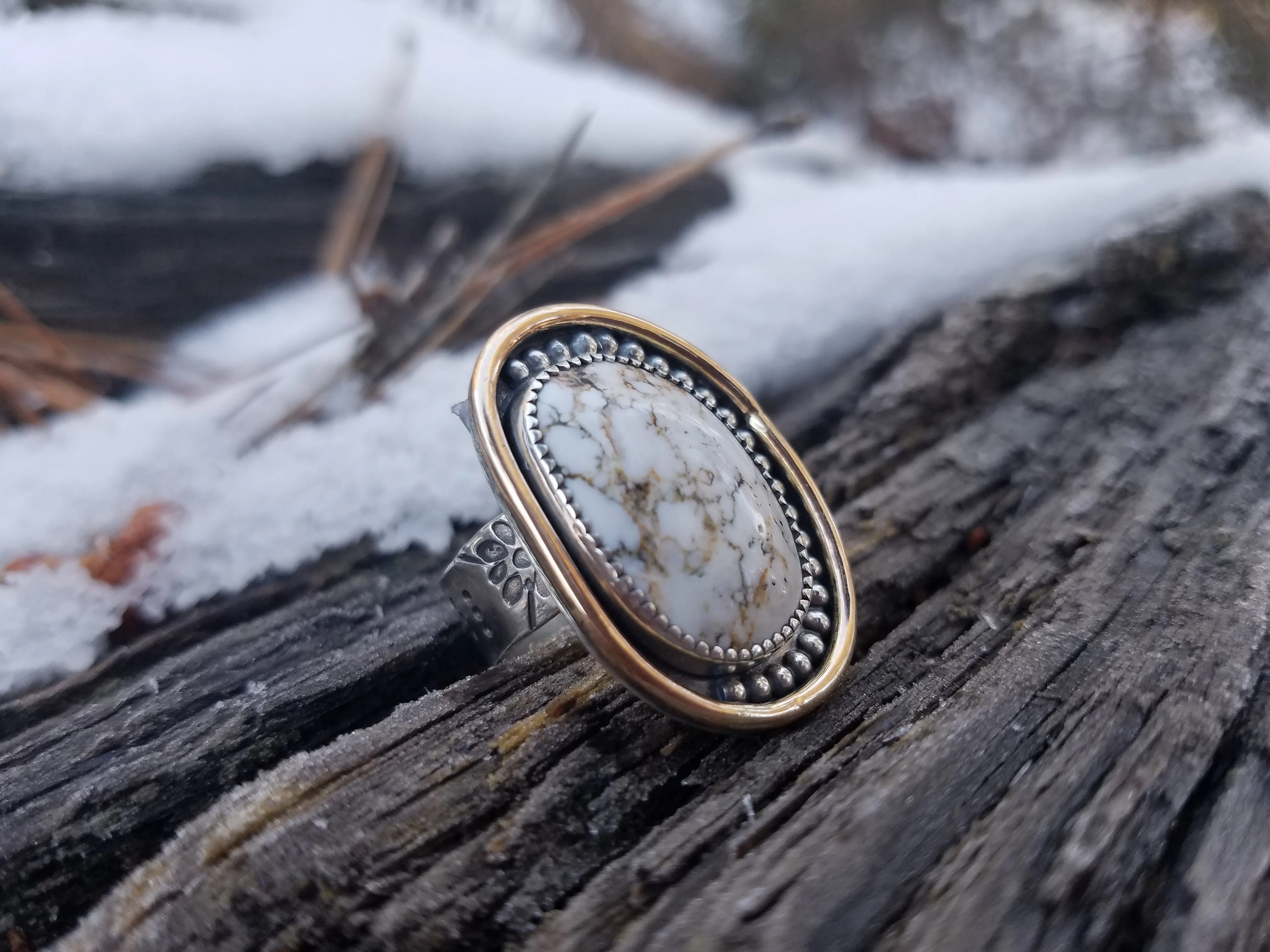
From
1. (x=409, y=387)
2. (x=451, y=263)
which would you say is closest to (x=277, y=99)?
(x=451, y=263)

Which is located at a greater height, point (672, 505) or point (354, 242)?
point (354, 242)

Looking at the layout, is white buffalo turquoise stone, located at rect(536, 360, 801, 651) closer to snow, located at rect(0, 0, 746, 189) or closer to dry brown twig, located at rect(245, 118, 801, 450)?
dry brown twig, located at rect(245, 118, 801, 450)

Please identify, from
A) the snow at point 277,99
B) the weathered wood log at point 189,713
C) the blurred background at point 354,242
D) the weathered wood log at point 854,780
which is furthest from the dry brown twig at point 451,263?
the weathered wood log at point 854,780

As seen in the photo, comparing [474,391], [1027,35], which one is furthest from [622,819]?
[1027,35]

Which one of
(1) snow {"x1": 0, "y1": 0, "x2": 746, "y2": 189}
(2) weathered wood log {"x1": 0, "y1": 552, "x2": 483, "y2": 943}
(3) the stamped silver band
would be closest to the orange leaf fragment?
(2) weathered wood log {"x1": 0, "y1": 552, "x2": 483, "y2": 943}

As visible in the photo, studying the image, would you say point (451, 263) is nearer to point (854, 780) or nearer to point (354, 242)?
point (354, 242)

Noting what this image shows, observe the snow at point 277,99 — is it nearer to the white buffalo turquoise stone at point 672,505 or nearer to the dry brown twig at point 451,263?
the dry brown twig at point 451,263
